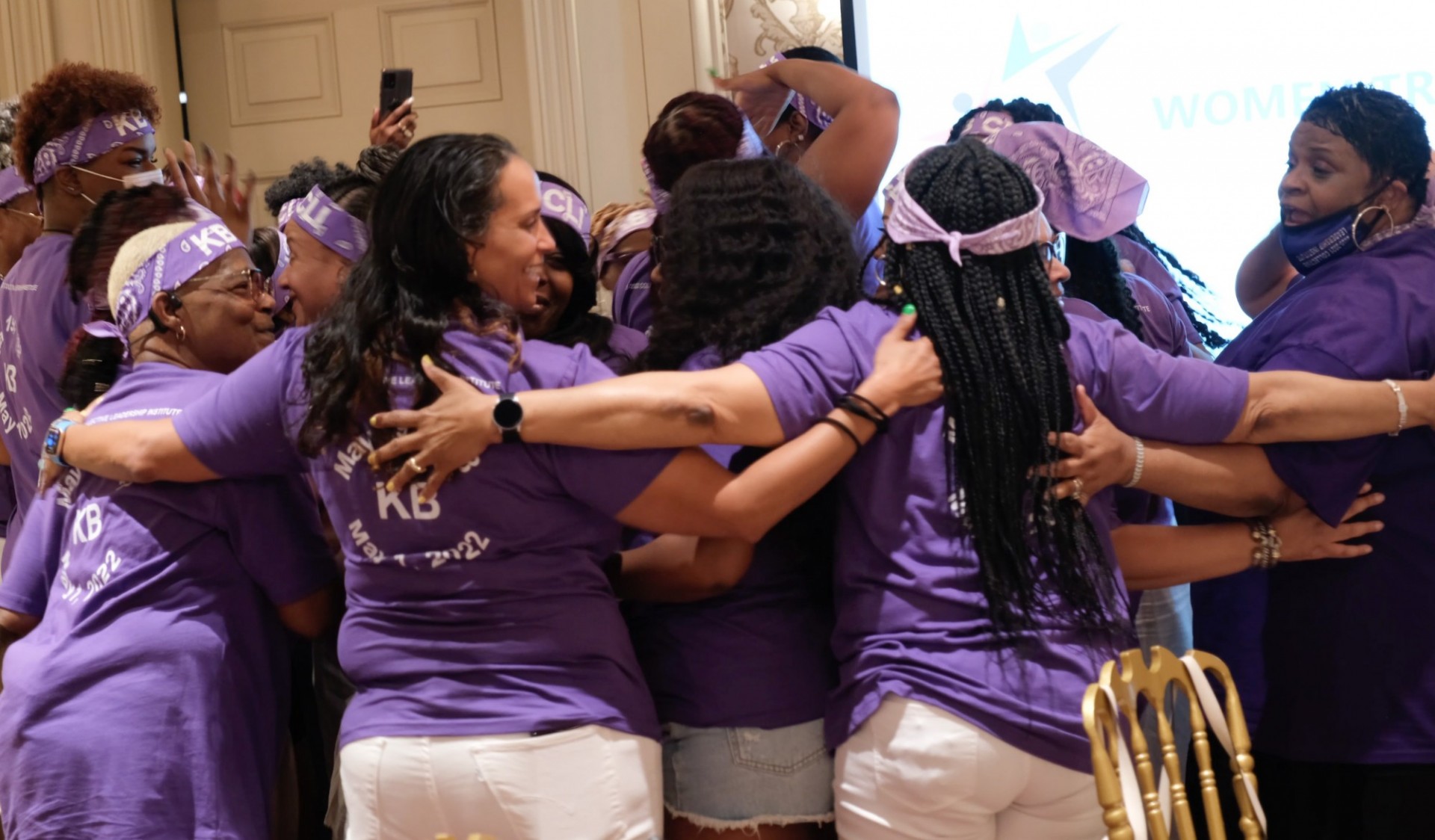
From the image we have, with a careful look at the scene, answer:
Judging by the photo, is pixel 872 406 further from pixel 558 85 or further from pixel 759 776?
pixel 558 85

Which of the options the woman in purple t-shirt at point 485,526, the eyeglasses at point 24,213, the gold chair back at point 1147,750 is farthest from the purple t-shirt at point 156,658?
the eyeglasses at point 24,213

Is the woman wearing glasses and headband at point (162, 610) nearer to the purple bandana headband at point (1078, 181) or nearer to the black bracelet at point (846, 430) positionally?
the black bracelet at point (846, 430)

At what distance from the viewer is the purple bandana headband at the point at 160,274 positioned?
2.12 metres

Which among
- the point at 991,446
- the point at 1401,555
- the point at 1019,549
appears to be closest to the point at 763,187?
the point at 991,446

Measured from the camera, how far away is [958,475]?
174cm

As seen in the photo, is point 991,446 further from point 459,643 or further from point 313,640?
point 313,640

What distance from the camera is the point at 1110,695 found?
1.53 metres

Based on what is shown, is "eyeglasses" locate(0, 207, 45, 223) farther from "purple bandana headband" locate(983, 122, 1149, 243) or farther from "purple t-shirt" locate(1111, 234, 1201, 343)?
"purple t-shirt" locate(1111, 234, 1201, 343)

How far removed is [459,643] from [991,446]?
0.71m

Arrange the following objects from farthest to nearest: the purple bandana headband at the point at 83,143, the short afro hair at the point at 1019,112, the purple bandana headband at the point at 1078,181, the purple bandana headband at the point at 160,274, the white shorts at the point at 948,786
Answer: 1. the short afro hair at the point at 1019,112
2. the purple bandana headband at the point at 83,143
3. the purple bandana headband at the point at 1078,181
4. the purple bandana headband at the point at 160,274
5. the white shorts at the point at 948,786

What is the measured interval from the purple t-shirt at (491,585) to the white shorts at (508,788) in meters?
0.02

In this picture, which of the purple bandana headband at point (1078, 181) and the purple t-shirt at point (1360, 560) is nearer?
the purple t-shirt at point (1360, 560)

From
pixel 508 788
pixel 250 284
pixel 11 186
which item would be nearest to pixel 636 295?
pixel 250 284

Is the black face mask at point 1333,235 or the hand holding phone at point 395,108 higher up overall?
the hand holding phone at point 395,108
